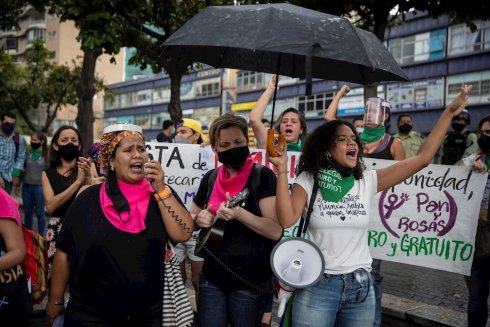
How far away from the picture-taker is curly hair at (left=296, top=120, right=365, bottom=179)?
119 inches

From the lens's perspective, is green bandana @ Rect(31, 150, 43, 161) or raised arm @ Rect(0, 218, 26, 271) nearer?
raised arm @ Rect(0, 218, 26, 271)

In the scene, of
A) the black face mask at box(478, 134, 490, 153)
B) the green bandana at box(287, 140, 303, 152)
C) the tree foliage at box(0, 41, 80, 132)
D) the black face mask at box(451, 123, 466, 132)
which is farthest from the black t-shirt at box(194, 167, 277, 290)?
the tree foliage at box(0, 41, 80, 132)

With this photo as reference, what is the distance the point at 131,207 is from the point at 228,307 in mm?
893

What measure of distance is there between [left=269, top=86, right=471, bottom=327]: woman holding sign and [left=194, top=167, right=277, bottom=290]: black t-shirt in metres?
0.22

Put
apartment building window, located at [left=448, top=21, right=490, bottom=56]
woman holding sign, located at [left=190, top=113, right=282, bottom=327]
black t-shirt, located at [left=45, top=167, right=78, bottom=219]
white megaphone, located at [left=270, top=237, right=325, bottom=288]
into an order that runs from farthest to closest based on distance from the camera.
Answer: apartment building window, located at [left=448, top=21, right=490, bottom=56] < black t-shirt, located at [left=45, top=167, right=78, bottom=219] < woman holding sign, located at [left=190, top=113, right=282, bottom=327] < white megaphone, located at [left=270, top=237, right=325, bottom=288]

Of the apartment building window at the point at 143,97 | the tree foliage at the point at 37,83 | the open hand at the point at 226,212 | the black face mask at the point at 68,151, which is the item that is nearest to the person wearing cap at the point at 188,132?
the black face mask at the point at 68,151

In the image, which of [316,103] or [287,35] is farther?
[316,103]

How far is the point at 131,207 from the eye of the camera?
262 cm

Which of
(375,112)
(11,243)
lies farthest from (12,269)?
(375,112)

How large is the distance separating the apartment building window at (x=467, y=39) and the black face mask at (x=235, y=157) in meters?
29.8

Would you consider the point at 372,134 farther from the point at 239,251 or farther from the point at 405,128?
the point at 405,128

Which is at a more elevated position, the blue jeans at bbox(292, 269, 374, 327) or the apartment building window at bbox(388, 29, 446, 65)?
the apartment building window at bbox(388, 29, 446, 65)

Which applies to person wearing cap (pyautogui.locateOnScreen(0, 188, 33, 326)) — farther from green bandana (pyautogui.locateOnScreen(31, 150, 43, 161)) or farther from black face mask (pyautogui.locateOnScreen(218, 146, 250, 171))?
green bandana (pyautogui.locateOnScreen(31, 150, 43, 161))

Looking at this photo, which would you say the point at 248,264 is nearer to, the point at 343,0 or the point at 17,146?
the point at 343,0
